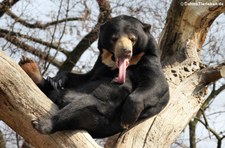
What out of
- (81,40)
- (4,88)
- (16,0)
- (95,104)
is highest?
(4,88)

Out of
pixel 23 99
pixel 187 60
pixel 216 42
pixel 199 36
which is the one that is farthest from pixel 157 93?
pixel 216 42

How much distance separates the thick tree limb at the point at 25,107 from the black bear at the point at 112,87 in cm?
7

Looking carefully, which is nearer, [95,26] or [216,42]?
[95,26]

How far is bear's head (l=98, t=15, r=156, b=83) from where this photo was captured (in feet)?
12.4

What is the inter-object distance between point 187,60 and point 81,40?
3334mm

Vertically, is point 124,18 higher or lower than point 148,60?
higher

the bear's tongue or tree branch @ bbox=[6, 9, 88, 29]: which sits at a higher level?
the bear's tongue

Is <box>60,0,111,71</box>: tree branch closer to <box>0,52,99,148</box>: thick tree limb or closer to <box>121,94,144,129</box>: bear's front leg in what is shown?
<box>121,94,144,129</box>: bear's front leg

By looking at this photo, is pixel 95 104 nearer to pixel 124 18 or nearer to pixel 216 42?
pixel 124 18

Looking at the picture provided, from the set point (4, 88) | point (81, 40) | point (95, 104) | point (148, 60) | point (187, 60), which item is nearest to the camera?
point (4, 88)

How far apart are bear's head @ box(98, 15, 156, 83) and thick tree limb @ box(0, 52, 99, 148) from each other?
2.36 ft

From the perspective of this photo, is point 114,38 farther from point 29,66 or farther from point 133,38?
point 29,66

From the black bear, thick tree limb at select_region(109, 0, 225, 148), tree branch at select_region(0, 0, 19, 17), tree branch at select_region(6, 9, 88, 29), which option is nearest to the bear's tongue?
the black bear

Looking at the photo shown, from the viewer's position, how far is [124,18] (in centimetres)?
408
